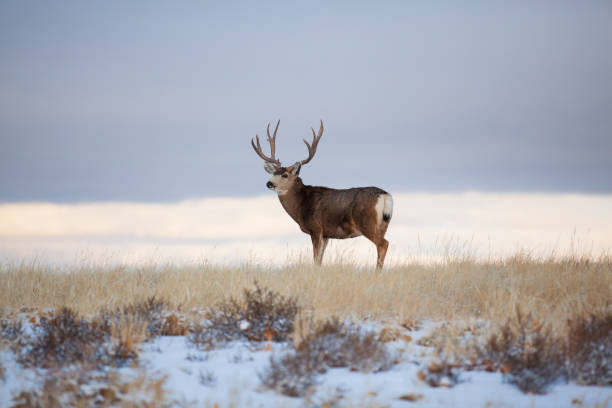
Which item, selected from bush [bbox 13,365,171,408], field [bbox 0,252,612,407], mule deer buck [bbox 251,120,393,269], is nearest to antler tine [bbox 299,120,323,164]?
mule deer buck [bbox 251,120,393,269]

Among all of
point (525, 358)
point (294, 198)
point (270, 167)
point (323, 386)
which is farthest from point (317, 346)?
point (270, 167)

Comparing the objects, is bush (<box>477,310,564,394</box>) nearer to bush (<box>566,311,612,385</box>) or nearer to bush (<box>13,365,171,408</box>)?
bush (<box>566,311,612,385</box>)

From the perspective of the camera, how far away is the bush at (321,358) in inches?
203

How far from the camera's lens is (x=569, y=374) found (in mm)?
5656

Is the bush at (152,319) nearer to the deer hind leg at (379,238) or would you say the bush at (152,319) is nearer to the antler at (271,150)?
the deer hind leg at (379,238)

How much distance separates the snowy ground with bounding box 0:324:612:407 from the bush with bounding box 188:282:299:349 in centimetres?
27

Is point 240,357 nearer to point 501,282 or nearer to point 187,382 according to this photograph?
point 187,382

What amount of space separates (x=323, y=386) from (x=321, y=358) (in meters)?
0.41

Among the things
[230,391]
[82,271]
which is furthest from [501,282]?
[82,271]

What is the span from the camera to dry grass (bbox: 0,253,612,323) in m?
8.04

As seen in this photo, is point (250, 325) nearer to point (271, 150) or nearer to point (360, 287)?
point (360, 287)

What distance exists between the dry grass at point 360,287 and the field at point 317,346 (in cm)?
4

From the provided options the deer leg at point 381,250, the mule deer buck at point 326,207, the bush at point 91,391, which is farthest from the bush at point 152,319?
the deer leg at point 381,250

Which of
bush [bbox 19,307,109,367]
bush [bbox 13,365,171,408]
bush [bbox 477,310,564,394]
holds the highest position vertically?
bush [bbox 477,310,564,394]
